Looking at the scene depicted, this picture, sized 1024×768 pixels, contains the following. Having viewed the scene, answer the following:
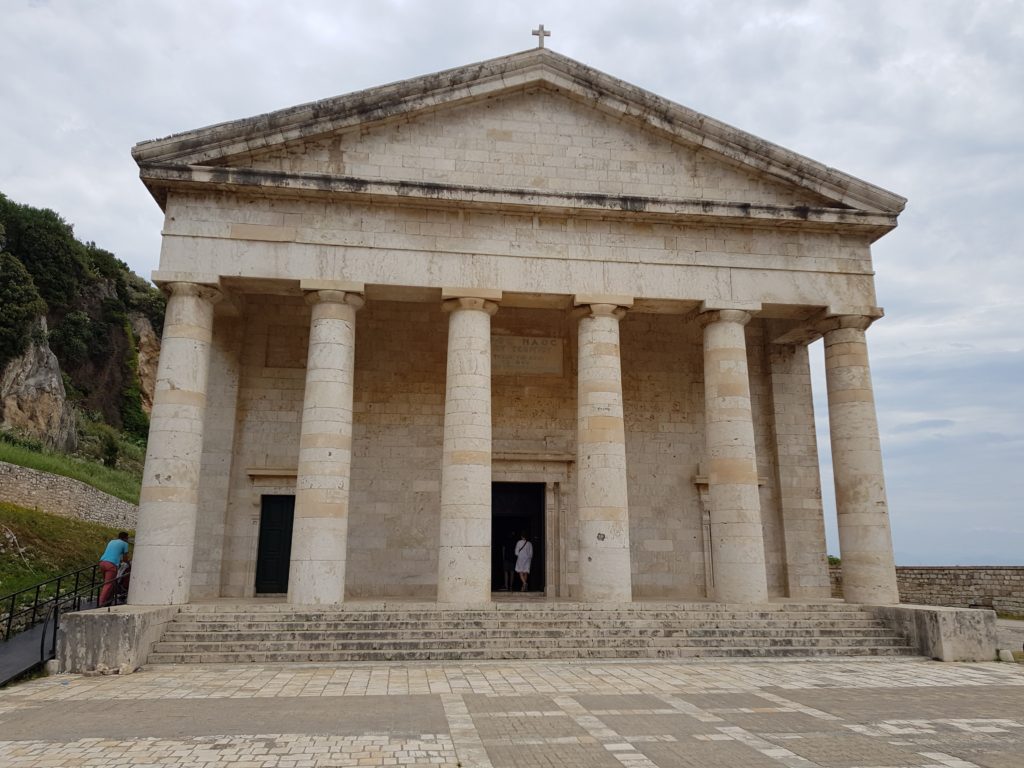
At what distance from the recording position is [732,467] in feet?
49.1

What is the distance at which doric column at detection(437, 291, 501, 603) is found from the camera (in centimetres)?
1366

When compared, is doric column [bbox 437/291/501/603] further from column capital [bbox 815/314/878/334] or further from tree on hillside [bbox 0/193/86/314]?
tree on hillside [bbox 0/193/86/314]

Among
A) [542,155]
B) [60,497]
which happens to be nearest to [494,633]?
[542,155]

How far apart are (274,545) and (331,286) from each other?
6.75 meters

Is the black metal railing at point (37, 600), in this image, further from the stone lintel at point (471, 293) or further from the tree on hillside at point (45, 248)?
the tree on hillside at point (45, 248)

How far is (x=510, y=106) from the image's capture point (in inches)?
634

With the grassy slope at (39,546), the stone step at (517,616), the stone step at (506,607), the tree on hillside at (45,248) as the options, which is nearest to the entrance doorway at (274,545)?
the stone step at (506,607)

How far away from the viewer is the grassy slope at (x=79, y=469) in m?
26.1

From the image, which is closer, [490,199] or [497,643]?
[497,643]

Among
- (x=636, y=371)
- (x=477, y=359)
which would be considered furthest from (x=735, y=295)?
(x=477, y=359)

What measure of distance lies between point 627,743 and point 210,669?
7.02m

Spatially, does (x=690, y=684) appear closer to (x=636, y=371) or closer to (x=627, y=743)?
(x=627, y=743)

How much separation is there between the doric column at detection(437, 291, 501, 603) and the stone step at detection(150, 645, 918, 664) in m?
1.84

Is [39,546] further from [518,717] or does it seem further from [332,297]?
[518,717]
